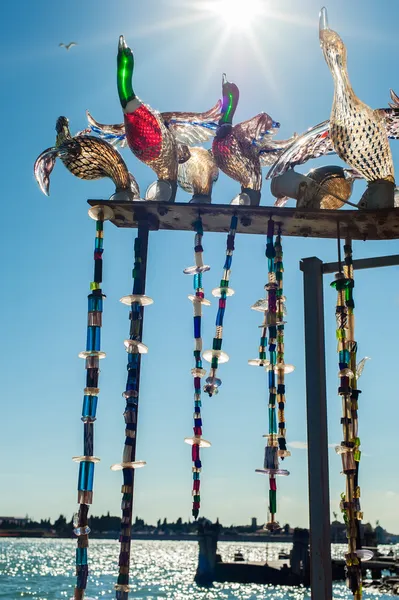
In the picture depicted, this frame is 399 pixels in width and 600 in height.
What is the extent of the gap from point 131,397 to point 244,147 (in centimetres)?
189

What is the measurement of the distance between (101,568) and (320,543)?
8455cm

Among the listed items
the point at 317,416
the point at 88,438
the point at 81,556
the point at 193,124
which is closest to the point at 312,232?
the point at 193,124

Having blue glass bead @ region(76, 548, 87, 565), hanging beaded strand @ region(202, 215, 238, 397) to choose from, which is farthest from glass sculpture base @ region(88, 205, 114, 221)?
blue glass bead @ region(76, 548, 87, 565)

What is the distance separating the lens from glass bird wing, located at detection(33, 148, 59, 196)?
15.5 ft

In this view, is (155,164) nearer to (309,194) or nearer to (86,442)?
(309,194)

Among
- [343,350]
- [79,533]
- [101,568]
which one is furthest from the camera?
[101,568]

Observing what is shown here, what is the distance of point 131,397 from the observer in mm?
4254

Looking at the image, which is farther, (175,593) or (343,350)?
(175,593)

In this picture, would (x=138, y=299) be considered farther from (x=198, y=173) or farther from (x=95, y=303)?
(x=198, y=173)

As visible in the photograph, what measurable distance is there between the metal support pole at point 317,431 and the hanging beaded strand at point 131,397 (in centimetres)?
103

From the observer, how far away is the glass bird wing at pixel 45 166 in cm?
473

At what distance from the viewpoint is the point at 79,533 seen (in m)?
4.05

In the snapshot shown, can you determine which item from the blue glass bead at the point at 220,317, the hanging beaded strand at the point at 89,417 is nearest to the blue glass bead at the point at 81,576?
the hanging beaded strand at the point at 89,417

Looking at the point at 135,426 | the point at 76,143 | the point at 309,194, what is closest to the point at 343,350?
the point at 309,194
